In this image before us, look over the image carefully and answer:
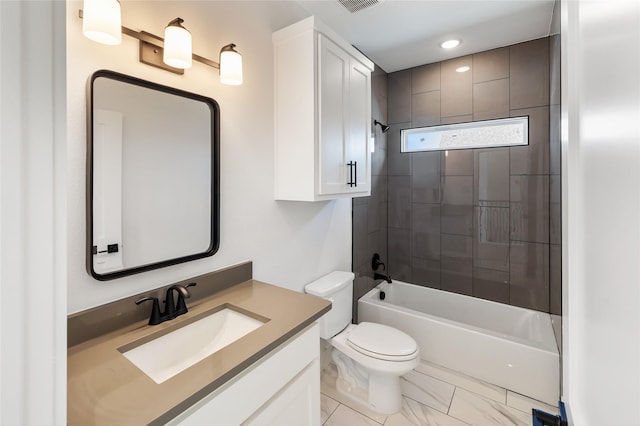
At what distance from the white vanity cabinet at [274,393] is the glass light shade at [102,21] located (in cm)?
119

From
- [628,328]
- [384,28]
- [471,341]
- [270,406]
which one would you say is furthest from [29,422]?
[384,28]

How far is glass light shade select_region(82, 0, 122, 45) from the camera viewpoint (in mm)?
950

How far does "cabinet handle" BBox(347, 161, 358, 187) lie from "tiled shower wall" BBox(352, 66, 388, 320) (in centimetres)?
61

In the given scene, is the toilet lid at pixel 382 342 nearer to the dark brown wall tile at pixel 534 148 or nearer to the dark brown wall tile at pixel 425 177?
the dark brown wall tile at pixel 425 177

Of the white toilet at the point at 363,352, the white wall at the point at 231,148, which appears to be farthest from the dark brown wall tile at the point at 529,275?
the white wall at the point at 231,148

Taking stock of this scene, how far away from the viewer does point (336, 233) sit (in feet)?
7.78

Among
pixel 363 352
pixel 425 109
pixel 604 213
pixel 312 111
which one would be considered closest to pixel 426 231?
pixel 425 109

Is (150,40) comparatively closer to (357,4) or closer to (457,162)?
(357,4)

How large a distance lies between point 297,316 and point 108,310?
27.6 inches

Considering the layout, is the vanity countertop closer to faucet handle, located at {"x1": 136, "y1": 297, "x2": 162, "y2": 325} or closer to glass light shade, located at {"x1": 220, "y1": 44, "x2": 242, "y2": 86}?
faucet handle, located at {"x1": 136, "y1": 297, "x2": 162, "y2": 325}

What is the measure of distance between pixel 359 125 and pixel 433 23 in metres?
0.95

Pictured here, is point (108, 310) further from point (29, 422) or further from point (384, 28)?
point (384, 28)

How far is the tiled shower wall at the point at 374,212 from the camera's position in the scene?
8.83 ft

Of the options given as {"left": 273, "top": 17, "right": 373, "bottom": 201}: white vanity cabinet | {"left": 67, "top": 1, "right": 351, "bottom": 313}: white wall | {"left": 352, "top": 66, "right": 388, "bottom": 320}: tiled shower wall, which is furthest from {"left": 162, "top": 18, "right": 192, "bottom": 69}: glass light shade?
{"left": 352, "top": 66, "right": 388, "bottom": 320}: tiled shower wall
